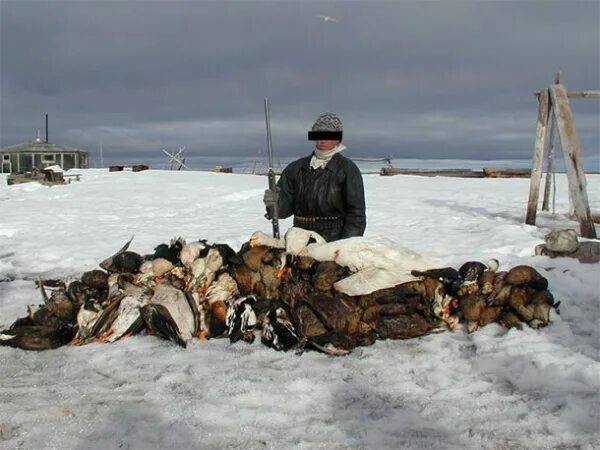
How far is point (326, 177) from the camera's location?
552 centimetres

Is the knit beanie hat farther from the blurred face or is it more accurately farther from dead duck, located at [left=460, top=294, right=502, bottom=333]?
dead duck, located at [left=460, top=294, right=502, bottom=333]

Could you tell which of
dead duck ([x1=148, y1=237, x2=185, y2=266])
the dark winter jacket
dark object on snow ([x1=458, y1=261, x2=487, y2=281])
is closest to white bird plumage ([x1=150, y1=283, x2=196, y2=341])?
dead duck ([x1=148, y1=237, x2=185, y2=266])

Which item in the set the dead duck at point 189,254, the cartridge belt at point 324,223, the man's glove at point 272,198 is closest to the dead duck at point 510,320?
the cartridge belt at point 324,223

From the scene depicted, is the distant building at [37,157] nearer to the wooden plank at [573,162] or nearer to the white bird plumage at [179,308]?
the wooden plank at [573,162]

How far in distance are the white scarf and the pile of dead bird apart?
0.70m

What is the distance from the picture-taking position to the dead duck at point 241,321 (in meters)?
4.79

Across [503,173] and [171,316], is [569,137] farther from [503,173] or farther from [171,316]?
[503,173]

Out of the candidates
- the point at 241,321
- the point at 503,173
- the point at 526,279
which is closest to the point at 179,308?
the point at 241,321

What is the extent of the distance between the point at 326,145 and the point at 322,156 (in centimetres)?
13

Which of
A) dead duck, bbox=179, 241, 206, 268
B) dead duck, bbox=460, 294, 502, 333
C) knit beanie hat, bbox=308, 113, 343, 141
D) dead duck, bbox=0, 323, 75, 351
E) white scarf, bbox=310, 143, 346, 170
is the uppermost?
Answer: knit beanie hat, bbox=308, 113, 343, 141

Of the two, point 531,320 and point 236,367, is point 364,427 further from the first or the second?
point 531,320

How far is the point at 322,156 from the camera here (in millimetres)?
5480

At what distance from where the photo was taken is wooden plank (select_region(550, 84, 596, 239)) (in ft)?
28.8

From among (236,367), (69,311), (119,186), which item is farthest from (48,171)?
(236,367)
